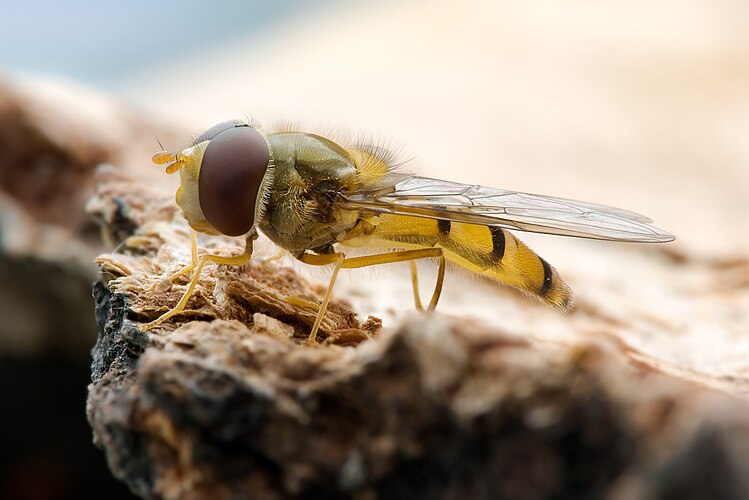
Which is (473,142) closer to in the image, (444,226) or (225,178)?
(444,226)

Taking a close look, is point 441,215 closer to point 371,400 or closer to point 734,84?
point 371,400

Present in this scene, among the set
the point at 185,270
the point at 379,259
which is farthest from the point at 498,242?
the point at 185,270

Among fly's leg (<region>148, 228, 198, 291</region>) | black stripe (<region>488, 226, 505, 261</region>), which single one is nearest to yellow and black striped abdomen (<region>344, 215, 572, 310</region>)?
black stripe (<region>488, 226, 505, 261</region>)

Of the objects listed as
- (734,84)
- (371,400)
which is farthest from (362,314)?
(734,84)

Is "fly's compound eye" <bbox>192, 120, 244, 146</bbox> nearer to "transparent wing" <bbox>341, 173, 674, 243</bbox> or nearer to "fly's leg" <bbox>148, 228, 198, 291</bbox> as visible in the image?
"fly's leg" <bbox>148, 228, 198, 291</bbox>

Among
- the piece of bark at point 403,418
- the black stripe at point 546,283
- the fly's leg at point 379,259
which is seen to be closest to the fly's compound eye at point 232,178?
the fly's leg at point 379,259

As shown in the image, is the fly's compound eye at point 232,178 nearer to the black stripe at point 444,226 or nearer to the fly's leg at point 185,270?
the fly's leg at point 185,270
